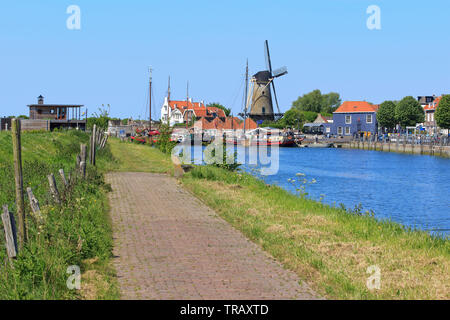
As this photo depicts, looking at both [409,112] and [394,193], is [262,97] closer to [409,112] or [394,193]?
[409,112]

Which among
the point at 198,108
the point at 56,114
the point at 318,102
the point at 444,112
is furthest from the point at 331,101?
the point at 56,114

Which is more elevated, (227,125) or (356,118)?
(356,118)

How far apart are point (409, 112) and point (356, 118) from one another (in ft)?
37.5

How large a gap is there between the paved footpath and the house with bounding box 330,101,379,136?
3914 inches

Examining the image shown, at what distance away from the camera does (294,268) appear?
8.83 metres

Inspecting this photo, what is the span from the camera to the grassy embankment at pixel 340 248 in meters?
7.83

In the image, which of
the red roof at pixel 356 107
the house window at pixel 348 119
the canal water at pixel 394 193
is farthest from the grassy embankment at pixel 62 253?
the house window at pixel 348 119

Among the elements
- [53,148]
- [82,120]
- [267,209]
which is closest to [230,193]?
[267,209]

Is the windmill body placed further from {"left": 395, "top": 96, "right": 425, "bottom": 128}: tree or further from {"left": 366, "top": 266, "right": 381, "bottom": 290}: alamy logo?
Answer: {"left": 366, "top": 266, "right": 381, "bottom": 290}: alamy logo

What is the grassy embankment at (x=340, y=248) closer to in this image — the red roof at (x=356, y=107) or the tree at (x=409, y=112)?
the red roof at (x=356, y=107)

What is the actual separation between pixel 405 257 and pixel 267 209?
5.86 metres

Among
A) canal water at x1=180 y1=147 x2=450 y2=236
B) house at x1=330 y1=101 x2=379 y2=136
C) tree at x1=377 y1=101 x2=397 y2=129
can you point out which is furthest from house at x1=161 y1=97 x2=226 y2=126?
canal water at x1=180 y1=147 x2=450 y2=236

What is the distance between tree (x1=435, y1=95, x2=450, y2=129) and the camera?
8675 cm

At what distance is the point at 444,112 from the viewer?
87625 mm
